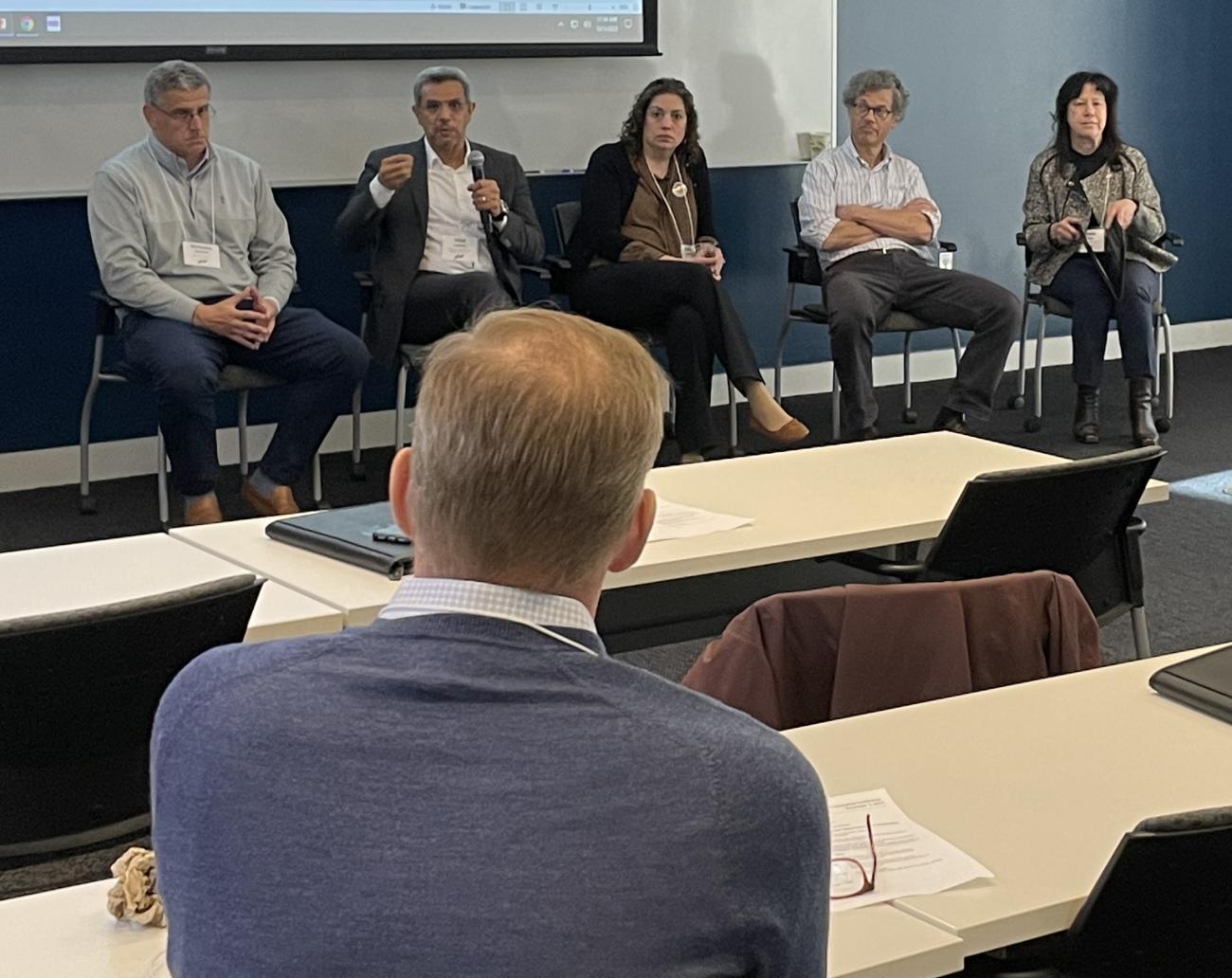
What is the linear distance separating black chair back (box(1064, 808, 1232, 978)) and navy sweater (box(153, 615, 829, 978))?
0.46 meters

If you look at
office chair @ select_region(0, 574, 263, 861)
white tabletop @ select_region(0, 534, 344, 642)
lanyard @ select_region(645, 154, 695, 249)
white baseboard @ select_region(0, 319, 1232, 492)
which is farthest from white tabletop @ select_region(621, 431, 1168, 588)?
white baseboard @ select_region(0, 319, 1232, 492)

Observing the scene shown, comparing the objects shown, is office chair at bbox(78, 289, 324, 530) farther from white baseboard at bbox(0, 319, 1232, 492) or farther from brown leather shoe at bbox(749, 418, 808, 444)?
brown leather shoe at bbox(749, 418, 808, 444)

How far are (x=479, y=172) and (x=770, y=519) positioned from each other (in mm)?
3181

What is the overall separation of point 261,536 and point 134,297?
253 centimetres

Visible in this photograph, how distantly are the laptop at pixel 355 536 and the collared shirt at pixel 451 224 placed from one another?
3.04 m

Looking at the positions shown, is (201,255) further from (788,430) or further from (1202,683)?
(1202,683)

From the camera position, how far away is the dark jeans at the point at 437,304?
5727 mm

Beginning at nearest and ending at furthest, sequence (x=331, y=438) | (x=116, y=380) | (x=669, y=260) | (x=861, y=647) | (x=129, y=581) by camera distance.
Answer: (x=861, y=647)
(x=129, y=581)
(x=116, y=380)
(x=669, y=260)
(x=331, y=438)

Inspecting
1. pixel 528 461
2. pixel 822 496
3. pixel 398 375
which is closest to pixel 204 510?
pixel 398 375

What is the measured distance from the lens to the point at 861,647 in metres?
2.14

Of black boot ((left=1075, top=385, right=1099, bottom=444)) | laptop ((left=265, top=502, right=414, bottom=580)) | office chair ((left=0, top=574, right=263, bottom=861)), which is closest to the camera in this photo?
office chair ((left=0, top=574, right=263, bottom=861))

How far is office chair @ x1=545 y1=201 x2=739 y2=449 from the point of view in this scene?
A: 20.1 ft

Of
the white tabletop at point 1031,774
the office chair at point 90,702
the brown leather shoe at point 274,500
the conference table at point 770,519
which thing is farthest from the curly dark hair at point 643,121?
the white tabletop at point 1031,774

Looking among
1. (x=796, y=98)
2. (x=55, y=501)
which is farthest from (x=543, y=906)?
(x=796, y=98)
